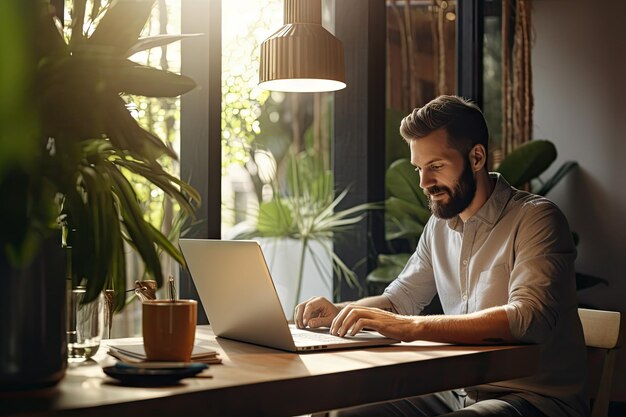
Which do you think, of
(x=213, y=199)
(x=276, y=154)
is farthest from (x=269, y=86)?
(x=276, y=154)

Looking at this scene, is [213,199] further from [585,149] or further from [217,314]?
[585,149]

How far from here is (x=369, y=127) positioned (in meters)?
3.58

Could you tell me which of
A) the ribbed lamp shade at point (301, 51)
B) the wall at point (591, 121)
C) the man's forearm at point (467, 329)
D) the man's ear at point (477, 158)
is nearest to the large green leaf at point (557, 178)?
the wall at point (591, 121)

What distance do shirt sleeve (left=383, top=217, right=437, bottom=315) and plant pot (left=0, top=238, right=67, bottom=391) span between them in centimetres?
144

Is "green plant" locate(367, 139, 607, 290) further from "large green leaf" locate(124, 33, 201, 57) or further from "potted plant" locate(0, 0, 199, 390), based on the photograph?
"potted plant" locate(0, 0, 199, 390)

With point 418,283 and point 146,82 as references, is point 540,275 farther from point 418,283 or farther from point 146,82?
point 146,82

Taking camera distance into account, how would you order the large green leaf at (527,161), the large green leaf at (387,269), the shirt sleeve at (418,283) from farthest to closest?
the large green leaf at (527,161), the large green leaf at (387,269), the shirt sleeve at (418,283)

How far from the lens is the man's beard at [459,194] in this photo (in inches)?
99.6

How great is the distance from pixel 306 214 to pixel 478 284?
1.64 metres

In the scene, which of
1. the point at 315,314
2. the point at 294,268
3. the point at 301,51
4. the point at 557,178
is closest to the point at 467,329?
the point at 315,314

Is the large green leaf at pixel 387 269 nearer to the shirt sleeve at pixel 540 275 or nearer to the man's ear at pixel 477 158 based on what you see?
the man's ear at pixel 477 158

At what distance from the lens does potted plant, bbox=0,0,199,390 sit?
49.9 inches

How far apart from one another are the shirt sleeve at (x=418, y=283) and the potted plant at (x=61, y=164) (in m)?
1.29

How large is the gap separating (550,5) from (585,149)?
0.80 m
